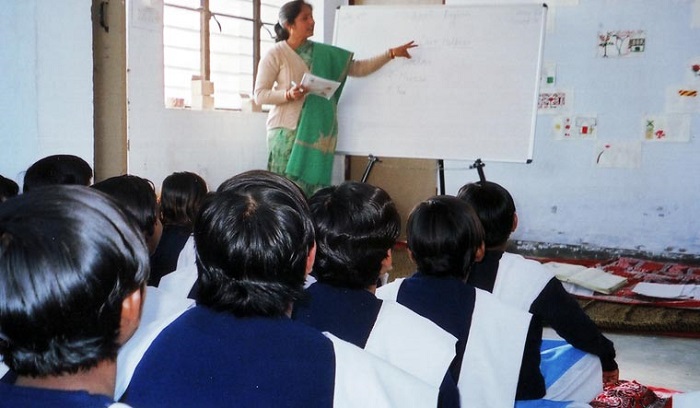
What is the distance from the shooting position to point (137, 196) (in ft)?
5.69

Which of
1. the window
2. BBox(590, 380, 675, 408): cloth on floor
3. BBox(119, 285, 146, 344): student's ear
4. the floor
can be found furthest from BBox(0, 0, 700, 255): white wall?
BBox(119, 285, 146, 344): student's ear

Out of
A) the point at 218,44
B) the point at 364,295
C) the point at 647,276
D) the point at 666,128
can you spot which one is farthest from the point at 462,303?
the point at 666,128

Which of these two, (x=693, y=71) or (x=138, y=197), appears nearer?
(x=138, y=197)

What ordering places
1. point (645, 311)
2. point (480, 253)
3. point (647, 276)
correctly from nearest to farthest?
point (480, 253), point (645, 311), point (647, 276)

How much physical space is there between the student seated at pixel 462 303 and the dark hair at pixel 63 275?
32.6 inches

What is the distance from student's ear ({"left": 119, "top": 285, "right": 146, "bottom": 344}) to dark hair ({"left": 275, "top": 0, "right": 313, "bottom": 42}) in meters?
3.09

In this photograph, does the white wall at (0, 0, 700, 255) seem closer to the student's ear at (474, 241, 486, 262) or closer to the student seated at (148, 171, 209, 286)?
the student seated at (148, 171, 209, 286)

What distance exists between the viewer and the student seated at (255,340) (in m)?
0.89

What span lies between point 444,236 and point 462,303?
14cm

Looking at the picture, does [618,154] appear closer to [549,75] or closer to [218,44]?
[549,75]

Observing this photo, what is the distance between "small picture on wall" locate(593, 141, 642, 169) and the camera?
4.52 meters

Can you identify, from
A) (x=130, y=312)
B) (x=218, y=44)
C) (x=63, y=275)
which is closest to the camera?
(x=63, y=275)

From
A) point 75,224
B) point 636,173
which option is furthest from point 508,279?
point 636,173

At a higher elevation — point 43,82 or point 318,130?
point 43,82
